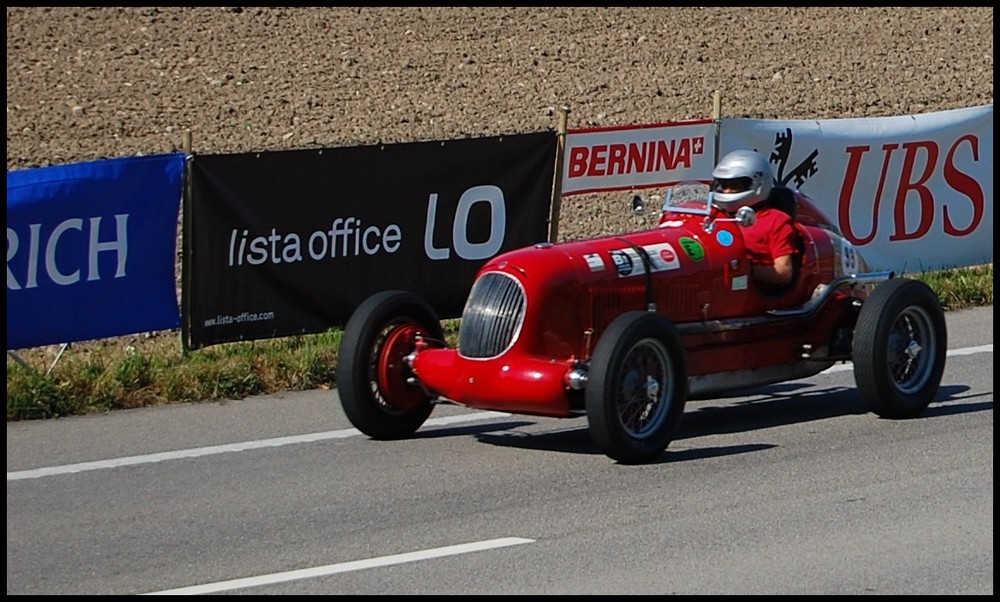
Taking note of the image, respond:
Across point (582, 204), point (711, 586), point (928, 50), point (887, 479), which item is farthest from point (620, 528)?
point (928, 50)

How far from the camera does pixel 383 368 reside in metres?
9.81

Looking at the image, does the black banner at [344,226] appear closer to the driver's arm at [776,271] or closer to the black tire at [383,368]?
the black tire at [383,368]

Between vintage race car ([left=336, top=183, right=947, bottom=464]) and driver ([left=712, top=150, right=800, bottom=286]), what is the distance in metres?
0.09

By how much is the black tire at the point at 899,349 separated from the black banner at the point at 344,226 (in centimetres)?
395

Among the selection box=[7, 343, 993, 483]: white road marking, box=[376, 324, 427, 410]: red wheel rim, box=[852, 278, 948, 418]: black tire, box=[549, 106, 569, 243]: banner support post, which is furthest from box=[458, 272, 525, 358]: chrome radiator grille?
box=[549, 106, 569, 243]: banner support post

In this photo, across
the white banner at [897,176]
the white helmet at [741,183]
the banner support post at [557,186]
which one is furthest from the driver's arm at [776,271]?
the white banner at [897,176]

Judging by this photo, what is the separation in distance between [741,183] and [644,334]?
5.82 feet

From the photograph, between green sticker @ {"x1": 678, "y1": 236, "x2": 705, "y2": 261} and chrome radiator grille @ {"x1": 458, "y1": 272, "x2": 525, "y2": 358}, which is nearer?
chrome radiator grille @ {"x1": 458, "y1": 272, "x2": 525, "y2": 358}

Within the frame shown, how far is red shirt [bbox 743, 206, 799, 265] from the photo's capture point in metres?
10.2

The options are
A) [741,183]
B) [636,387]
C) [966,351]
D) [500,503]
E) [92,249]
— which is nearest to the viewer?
[500,503]

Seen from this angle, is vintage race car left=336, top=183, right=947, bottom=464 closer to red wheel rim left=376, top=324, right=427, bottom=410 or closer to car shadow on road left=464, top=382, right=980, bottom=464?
red wheel rim left=376, top=324, right=427, bottom=410

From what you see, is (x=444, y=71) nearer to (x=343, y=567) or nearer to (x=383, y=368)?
(x=383, y=368)

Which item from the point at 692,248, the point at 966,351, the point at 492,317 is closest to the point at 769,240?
the point at 692,248

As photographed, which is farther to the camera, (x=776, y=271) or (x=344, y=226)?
(x=344, y=226)
